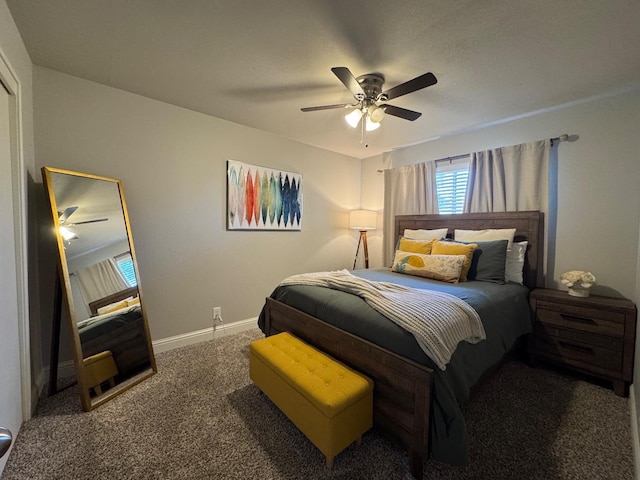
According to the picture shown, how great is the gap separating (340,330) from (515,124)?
114 inches

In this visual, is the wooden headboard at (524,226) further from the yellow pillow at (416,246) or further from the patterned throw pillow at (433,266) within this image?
the patterned throw pillow at (433,266)

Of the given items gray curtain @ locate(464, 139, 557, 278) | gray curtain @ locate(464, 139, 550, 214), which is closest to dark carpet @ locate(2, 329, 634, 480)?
gray curtain @ locate(464, 139, 557, 278)

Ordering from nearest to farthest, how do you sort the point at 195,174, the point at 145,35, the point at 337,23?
the point at 337,23 < the point at 145,35 < the point at 195,174

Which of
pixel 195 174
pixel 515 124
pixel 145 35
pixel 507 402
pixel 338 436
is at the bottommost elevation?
pixel 507 402

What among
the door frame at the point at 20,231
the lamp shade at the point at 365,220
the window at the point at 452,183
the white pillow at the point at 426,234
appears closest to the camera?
the door frame at the point at 20,231

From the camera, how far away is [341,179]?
422 cm

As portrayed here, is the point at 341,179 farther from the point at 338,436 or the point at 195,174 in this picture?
the point at 338,436

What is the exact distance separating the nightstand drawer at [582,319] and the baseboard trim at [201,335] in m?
2.94

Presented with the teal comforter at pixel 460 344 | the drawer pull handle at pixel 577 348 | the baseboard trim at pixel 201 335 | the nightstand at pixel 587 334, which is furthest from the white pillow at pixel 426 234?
the baseboard trim at pixel 201 335

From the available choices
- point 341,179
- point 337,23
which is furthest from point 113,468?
point 341,179

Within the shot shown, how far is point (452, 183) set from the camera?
346cm

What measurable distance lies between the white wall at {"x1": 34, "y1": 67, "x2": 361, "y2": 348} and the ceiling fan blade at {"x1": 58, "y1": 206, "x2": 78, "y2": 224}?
422 mm

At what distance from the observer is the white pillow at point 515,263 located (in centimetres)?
266

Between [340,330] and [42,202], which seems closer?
[340,330]
